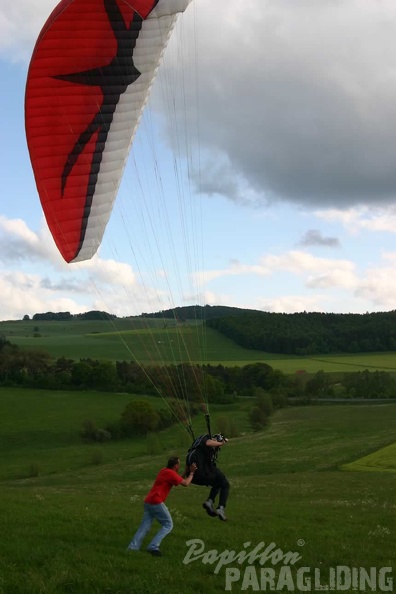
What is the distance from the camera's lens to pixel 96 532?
9.39m

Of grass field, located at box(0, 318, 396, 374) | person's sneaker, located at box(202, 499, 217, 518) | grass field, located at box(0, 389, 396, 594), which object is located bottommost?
grass field, located at box(0, 389, 396, 594)

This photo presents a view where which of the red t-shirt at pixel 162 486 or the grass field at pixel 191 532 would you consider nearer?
the grass field at pixel 191 532

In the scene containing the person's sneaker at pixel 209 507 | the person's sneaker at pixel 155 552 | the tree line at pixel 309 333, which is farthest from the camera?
the tree line at pixel 309 333

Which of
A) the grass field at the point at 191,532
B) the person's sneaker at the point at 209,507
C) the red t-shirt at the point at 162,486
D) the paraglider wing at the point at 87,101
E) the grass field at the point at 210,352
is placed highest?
the paraglider wing at the point at 87,101

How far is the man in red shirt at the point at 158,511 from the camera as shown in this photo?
848 cm

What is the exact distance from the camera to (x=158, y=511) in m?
8.77

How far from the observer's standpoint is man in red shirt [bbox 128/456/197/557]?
848cm

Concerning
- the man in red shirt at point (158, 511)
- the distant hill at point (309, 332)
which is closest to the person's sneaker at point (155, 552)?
the man in red shirt at point (158, 511)

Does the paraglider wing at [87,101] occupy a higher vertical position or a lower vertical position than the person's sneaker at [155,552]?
higher

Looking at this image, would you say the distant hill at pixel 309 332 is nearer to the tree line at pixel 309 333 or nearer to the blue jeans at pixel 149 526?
the tree line at pixel 309 333

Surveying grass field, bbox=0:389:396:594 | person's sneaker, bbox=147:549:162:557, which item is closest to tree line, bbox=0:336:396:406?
grass field, bbox=0:389:396:594

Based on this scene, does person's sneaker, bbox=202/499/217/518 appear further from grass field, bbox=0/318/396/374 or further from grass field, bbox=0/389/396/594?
grass field, bbox=0/318/396/374

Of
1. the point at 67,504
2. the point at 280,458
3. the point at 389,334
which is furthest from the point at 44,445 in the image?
the point at 389,334

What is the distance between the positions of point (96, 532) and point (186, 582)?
249cm
